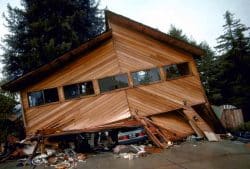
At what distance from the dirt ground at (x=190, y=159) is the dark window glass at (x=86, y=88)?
4.64 meters

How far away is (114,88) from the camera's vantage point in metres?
17.0

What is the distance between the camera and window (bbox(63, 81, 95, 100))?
17.1 metres

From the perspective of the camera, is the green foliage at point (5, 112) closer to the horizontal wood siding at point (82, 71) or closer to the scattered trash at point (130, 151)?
the horizontal wood siding at point (82, 71)

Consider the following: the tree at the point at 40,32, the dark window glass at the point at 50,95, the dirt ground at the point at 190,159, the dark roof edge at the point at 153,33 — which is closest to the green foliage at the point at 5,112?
the tree at the point at 40,32

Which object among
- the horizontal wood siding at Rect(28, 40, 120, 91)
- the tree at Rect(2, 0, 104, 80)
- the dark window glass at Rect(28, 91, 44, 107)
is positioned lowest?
the dark window glass at Rect(28, 91, 44, 107)

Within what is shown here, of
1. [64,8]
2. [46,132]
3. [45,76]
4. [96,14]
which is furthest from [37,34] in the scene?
[46,132]

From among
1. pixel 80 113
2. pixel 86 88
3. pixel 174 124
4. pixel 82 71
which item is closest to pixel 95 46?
pixel 82 71

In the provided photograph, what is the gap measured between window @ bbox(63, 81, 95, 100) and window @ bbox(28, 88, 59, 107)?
0.73 m

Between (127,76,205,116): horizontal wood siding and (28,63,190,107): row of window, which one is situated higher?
(28,63,190,107): row of window

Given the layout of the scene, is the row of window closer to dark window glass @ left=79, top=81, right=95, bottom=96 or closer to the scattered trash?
dark window glass @ left=79, top=81, right=95, bottom=96

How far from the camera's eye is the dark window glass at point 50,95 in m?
17.2

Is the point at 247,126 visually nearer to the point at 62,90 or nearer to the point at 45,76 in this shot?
the point at 62,90

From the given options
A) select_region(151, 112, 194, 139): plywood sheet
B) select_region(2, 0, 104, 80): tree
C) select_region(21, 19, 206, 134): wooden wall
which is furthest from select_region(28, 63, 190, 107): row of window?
select_region(2, 0, 104, 80): tree

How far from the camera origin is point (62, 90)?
56.1 ft
